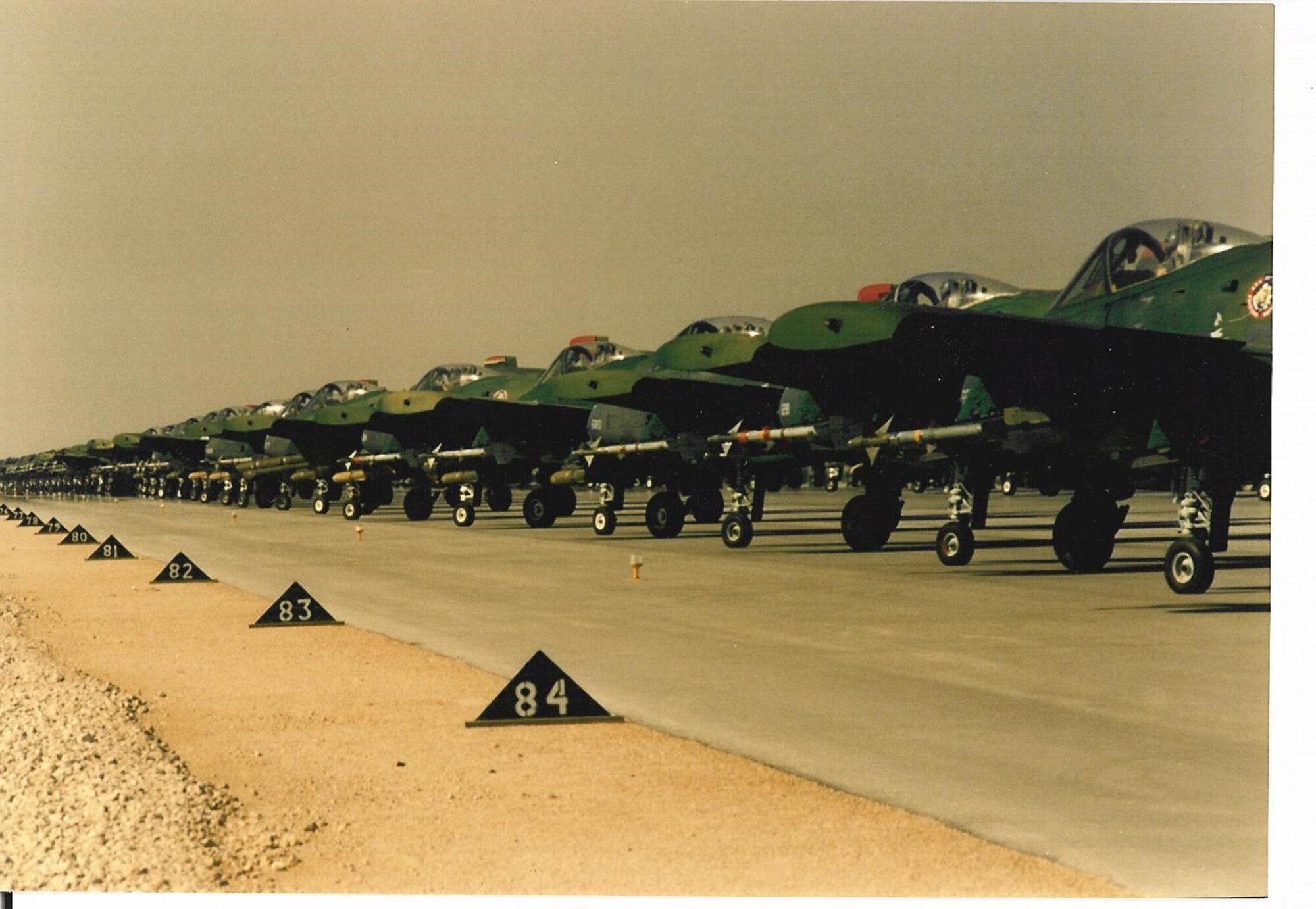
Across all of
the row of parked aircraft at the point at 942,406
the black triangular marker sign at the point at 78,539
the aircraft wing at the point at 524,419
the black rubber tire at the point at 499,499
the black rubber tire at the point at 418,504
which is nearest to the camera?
the row of parked aircraft at the point at 942,406

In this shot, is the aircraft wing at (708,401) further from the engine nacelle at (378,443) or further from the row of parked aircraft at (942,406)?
the engine nacelle at (378,443)

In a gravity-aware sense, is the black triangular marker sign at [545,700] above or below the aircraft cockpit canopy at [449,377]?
below

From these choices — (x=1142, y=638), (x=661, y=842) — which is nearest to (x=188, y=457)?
(x=1142, y=638)

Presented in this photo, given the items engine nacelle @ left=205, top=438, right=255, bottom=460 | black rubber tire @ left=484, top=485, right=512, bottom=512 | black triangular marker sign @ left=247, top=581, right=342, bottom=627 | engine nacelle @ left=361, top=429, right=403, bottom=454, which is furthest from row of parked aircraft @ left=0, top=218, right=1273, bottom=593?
engine nacelle @ left=205, top=438, right=255, bottom=460

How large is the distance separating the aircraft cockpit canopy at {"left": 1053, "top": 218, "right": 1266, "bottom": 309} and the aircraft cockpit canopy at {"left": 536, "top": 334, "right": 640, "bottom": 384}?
607 inches

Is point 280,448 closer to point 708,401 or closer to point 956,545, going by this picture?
point 708,401

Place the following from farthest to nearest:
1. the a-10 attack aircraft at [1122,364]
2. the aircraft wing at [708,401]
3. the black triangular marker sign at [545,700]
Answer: the aircraft wing at [708,401] < the a-10 attack aircraft at [1122,364] < the black triangular marker sign at [545,700]

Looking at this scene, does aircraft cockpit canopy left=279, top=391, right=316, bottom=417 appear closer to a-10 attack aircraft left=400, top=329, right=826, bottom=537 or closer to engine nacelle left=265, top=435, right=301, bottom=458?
engine nacelle left=265, top=435, right=301, bottom=458

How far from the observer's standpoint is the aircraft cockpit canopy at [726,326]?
26188mm

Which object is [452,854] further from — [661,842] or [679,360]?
[679,360]

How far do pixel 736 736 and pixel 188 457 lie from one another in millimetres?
63162

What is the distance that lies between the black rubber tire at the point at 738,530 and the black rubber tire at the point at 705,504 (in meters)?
6.50

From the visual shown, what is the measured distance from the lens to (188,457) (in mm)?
68375

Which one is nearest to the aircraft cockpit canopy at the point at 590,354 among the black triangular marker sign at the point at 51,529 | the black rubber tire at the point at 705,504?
the black rubber tire at the point at 705,504
